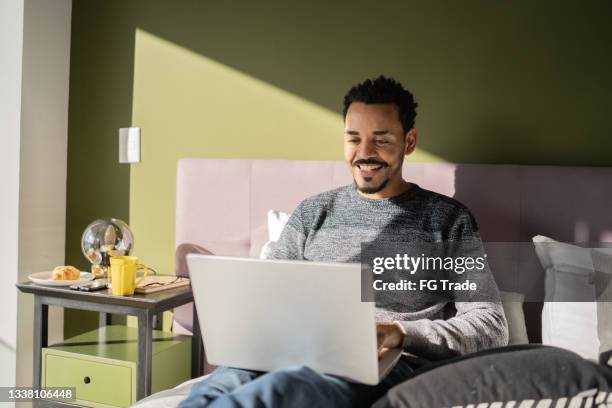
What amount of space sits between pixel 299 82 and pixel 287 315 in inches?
59.9

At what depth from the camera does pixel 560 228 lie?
2.07 meters

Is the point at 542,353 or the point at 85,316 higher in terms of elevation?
the point at 542,353

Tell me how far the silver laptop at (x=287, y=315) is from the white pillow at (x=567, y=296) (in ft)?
2.45

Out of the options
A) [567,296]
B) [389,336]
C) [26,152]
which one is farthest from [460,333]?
[26,152]

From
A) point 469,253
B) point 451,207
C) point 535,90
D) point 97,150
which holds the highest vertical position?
point 535,90

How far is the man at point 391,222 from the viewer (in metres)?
1.53

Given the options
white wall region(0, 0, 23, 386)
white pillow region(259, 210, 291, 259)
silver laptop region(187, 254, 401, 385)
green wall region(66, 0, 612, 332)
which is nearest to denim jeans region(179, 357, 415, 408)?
silver laptop region(187, 254, 401, 385)

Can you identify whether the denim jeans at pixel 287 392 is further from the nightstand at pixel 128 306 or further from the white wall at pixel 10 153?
the white wall at pixel 10 153

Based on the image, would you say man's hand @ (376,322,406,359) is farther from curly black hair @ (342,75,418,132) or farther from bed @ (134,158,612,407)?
curly black hair @ (342,75,418,132)

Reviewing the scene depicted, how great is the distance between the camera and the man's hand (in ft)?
4.55

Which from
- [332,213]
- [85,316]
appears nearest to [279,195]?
[332,213]

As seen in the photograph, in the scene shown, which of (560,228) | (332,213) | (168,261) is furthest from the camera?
(168,261)

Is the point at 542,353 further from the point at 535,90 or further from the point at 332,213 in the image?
Result: the point at 535,90

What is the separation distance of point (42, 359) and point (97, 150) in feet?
3.40
